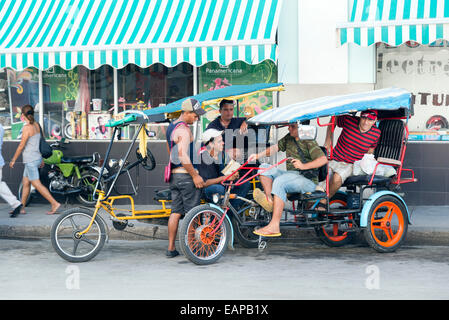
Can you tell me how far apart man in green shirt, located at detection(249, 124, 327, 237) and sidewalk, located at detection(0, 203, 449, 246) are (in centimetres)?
127

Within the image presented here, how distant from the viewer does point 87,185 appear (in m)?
12.3

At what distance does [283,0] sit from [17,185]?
18.6 feet

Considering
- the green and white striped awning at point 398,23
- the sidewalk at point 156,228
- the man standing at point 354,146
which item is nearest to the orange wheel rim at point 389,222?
the man standing at point 354,146

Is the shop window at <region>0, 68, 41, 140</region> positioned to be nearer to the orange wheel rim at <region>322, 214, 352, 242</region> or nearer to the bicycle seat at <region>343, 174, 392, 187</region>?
the orange wheel rim at <region>322, 214, 352, 242</region>

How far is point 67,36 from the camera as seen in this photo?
37.8ft

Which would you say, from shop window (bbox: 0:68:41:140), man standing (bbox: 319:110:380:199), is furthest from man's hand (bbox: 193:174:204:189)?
shop window (bbox: 0:68:41:140)

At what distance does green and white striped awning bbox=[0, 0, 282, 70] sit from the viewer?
425 inches

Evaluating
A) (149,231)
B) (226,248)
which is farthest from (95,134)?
(226,248)

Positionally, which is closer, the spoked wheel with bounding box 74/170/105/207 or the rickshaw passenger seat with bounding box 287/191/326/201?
the rickshaw passenger seat with bounding box 287/191/326/201

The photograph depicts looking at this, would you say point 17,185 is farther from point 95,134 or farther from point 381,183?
point 381,183

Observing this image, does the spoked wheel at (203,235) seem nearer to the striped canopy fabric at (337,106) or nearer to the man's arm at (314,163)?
the man's arm at (314,163)

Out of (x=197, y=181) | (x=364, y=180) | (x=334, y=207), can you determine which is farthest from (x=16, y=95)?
(x=364, y=180)

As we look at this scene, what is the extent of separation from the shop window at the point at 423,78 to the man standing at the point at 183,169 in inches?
190

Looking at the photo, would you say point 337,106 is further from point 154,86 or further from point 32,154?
point 32,154
